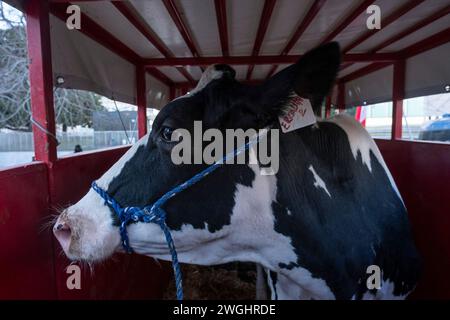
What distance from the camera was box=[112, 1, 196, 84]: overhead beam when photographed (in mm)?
2139

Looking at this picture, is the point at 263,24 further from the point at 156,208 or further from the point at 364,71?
the point at 364,71

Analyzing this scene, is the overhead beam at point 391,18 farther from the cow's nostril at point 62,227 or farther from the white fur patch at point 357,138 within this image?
the cow's nostril at point 62,227

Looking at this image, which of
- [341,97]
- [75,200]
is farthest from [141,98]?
[341,97]

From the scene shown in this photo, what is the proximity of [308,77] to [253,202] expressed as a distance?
65 centimetres

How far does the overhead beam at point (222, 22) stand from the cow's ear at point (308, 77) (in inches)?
41.3

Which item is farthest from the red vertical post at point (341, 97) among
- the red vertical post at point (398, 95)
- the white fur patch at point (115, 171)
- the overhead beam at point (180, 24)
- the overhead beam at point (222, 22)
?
the white fur patch at point (115, 171)

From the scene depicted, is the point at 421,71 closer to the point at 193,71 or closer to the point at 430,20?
the point at 430,20

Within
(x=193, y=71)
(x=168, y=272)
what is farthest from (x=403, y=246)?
(x=193, y=71)

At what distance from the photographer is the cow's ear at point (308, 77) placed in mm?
1350

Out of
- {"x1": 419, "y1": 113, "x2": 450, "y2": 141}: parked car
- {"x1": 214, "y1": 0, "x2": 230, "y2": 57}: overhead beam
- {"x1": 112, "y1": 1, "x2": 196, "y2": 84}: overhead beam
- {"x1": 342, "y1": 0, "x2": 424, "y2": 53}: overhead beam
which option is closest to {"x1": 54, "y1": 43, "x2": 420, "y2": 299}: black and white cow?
{"x1": 214, "y1": 0, "x2": 230, "y2": 57}: overhead beam

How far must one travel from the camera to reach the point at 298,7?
227 centimetres

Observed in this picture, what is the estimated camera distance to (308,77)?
139 cm

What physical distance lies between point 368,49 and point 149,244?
3.18m

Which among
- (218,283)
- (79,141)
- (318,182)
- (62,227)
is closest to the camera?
(62,227)
